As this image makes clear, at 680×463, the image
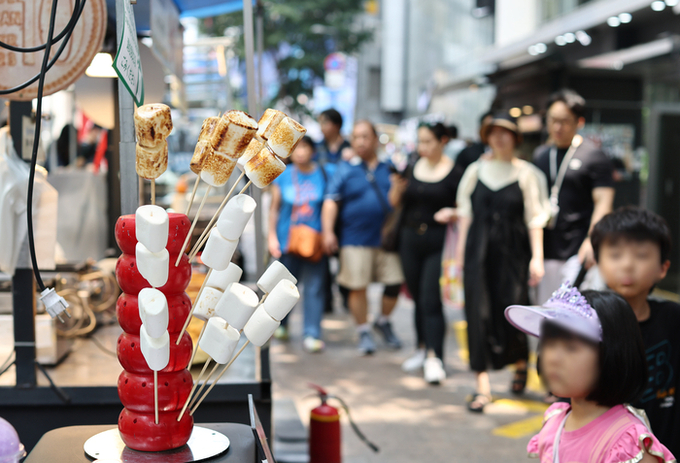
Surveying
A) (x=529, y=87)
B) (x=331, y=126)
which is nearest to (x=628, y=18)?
(x=529, y=87)

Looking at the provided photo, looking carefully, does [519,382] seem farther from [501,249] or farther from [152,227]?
[152,227]

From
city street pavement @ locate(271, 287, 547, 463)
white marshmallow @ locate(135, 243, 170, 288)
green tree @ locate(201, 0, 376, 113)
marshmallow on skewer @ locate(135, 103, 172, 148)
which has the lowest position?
city street pavement @ locate(271, 287, 547, 463)

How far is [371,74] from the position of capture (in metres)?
38.5

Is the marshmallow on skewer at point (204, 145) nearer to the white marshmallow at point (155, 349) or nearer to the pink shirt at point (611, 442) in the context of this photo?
the white marshmallow at point (155, 349)

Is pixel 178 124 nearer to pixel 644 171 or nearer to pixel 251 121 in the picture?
pixel 644 171

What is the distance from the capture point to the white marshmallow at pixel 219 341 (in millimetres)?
1440

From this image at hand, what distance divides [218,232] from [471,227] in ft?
11.3

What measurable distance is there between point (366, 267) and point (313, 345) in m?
0.88

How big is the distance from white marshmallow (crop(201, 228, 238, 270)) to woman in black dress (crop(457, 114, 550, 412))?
3.32 m

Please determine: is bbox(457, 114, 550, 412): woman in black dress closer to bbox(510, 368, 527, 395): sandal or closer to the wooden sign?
bbox(510, 368, 527, 395): sandal

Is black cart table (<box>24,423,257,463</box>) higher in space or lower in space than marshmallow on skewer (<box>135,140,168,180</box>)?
lower

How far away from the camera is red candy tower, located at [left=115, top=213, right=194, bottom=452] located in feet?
4.94

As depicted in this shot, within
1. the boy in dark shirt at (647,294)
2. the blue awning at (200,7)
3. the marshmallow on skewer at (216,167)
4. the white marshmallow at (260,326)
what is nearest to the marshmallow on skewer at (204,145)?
the marshmallow on skewer at (216,167)

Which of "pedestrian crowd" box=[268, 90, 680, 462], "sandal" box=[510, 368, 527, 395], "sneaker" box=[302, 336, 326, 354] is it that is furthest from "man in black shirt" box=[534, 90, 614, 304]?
"sneaker" box=[302, 336, 326, 354]
